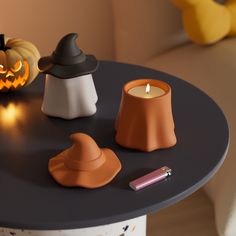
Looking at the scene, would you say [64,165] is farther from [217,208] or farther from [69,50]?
[217,208]

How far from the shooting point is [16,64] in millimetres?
951

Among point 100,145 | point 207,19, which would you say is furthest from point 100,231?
point 207,19

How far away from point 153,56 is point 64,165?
2.72 ft

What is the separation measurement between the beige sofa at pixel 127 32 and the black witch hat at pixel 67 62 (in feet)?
1.75

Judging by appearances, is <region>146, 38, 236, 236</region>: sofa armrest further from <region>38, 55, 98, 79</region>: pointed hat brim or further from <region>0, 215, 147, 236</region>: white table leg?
<region>38, 55, 98, 79</region>: pointed hat brim

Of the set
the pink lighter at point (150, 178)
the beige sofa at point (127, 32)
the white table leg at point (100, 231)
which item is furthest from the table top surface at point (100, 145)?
the beige sofa at point (127, 32)

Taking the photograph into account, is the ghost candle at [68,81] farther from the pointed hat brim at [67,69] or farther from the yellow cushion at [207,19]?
the yellow cushion at [207,19]

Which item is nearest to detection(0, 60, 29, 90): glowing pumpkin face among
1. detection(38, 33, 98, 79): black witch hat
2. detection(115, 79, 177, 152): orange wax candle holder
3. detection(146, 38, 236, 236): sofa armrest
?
detection(38, 33, 98, 79): black witch hat

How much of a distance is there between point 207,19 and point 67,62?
0.64 metres

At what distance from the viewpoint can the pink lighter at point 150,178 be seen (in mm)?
741

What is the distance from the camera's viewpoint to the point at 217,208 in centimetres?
117

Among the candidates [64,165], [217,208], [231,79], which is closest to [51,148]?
[64,165]

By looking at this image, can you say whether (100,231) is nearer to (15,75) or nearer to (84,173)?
(84,173)

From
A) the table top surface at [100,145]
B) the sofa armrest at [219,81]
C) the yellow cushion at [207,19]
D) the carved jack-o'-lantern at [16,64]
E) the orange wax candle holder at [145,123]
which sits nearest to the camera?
the table top surface at [100,145]
